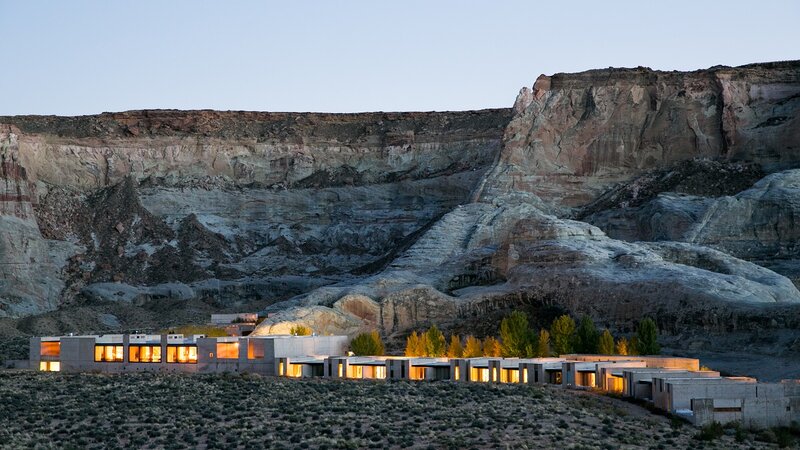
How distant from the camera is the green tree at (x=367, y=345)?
278 feet

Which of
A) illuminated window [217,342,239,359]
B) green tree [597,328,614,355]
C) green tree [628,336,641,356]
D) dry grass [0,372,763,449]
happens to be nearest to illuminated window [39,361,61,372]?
illuminated window [217,342,239,359]

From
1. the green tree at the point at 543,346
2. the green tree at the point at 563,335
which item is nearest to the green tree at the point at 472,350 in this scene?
the green tree at the point at 543,346

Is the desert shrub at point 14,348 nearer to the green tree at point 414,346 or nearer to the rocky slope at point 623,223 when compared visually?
the rocky slope at point 623,223

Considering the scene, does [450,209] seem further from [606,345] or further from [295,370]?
[295,370]

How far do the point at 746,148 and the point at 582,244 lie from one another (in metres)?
29.4

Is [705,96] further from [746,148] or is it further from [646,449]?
[646,449]

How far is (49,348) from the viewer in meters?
84.2

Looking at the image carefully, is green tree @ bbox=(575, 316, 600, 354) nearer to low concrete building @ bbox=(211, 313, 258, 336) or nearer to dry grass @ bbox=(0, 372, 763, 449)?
dry grass @ bbox=(0, 372, 763, 449)

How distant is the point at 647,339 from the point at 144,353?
24688 mm

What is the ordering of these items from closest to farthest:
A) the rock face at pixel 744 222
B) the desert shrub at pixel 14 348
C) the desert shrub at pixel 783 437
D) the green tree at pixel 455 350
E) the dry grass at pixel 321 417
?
the dry grass at pixel 321 417 < the desert shrub at pixel 783 437 < the green tree at pixel 455 350 < the desert shrub at pixel 14 348 < the rock face at pixel 744 222

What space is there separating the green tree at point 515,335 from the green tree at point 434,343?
312 centimetres

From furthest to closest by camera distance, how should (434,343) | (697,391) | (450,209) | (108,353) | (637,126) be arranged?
(450,209)
(637,126)
(434,343)
(108,353)
(697,391)

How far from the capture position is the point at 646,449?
172 feet

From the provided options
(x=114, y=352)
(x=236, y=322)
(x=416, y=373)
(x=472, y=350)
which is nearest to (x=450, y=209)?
(x=236, y=322)
